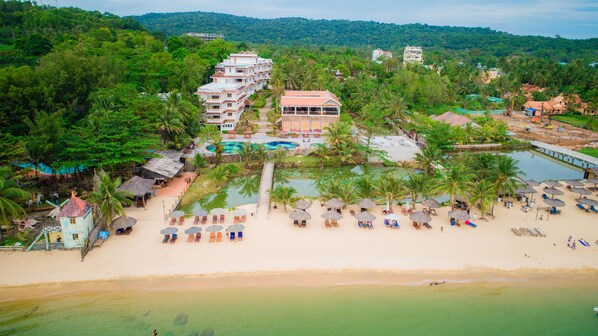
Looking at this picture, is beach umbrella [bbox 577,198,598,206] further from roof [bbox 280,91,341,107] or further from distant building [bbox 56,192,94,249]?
distant building [bbox 56,192,94,249]

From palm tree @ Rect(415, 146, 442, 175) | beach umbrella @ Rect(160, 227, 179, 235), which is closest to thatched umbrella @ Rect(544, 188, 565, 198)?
palm tree @ Rect(415, 146, 442, 175)

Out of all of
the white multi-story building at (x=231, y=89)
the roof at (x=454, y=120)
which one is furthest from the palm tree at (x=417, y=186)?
the white multi-story building at (x=231, y=89)

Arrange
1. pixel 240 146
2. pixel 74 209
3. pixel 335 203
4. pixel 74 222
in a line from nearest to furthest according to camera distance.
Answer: pixel 74 209 → pixel 74 222 → pixel 335 203 → pixel 240 146

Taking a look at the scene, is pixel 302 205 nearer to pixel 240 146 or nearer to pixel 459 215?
pixel 459 215

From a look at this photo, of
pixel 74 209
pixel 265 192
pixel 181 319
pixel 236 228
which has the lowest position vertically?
pixel 181 319

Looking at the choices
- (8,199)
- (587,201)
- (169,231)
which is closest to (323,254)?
(169,231)

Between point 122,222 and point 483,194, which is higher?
point 483,194

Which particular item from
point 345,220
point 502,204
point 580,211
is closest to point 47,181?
point 345,220

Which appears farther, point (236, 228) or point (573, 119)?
point (573, 119)
